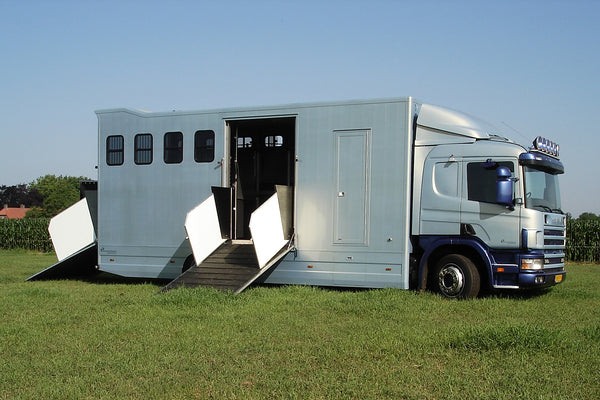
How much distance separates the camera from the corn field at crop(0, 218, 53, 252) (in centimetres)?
3231

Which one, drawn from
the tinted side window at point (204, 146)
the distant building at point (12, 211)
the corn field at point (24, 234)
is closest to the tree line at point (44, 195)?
the distant building at point (12, 211)

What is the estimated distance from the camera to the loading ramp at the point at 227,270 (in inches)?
435

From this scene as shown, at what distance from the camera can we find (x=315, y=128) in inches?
465

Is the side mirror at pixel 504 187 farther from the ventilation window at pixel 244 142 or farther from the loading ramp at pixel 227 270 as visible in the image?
the ventilation window at pixel 244 142

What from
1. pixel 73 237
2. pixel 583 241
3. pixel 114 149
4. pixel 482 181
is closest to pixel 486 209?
pixel 482 181

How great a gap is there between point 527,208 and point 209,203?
5972 mm

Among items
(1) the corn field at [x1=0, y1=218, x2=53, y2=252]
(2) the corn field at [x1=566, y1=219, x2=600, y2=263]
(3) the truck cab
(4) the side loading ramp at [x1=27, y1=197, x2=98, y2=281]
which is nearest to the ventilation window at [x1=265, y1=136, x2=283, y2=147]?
(3) the truck cab

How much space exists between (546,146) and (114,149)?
29.7 feet

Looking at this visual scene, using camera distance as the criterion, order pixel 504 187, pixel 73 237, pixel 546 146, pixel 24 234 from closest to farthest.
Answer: pixel 504 187, pixel 546 146, pixel 73 237, pixel 24 234

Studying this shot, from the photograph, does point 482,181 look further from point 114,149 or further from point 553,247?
point 114,149

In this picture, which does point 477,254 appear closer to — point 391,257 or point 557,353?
point 391,257

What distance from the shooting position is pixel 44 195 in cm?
9656

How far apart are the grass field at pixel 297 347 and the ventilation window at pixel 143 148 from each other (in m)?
3.73

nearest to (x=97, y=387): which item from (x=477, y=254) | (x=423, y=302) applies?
(x=423, y=302)
